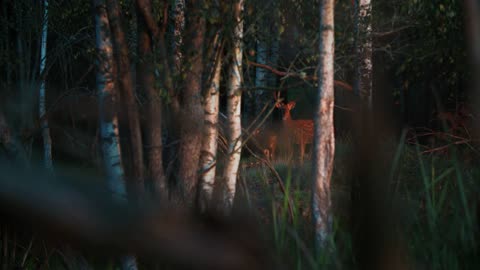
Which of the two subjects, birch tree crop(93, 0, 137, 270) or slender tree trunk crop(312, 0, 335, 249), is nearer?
birch tree crop(93, 0, 137, 270)

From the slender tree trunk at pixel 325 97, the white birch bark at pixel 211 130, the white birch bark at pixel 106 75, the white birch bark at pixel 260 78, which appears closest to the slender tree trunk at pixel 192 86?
the white birch bark at pixel 211 130

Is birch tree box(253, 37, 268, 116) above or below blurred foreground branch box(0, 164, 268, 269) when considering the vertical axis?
above

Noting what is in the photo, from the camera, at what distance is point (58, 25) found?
13133mm

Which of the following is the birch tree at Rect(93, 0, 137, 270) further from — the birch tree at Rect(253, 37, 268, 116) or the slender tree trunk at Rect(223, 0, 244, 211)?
the birch tree at Rect(253, 37, 268, 116)

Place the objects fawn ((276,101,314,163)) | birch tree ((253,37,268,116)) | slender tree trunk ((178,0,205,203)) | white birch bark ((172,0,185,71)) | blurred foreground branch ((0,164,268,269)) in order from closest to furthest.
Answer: blurred foreground branch ((0,164,268,269)), slender tree trunk ((178,0,205,203)), white birch bark ((172,0,185,71)), fawn ((276,101,314,163)), birch tree ((253,37,268,116))

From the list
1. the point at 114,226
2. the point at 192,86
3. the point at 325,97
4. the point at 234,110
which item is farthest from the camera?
the point at 234,110

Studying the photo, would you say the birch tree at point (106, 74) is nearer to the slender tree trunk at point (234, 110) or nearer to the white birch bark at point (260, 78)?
the slender tree trunk at point (234, 110)

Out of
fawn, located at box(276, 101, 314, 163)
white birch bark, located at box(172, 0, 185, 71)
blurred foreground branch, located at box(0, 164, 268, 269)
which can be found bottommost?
blurred foreground branch, located at box(0, 164, 268, 269)

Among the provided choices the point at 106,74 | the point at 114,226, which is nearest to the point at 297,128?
Answer: the point at 106,74

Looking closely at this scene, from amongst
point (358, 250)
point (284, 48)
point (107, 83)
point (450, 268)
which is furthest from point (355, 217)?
point (284, 48)

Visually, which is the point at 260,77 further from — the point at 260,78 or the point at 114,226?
the point at 114,226

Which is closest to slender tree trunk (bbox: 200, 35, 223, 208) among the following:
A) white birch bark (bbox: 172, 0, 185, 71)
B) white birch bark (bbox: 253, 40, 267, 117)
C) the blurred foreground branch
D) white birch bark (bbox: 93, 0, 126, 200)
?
white birch bark (bbox: 172, 0, 185, 71)

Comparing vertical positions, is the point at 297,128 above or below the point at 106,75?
below

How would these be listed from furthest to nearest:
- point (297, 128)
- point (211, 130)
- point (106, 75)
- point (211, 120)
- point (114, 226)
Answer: point (297, 128), point (211, 120), point (211, 130), point (106, 75), point (114, 226)
